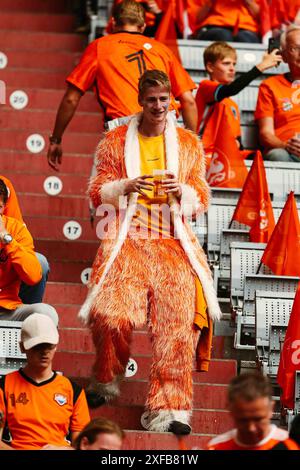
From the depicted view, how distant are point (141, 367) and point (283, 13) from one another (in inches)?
221

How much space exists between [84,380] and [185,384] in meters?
0.84

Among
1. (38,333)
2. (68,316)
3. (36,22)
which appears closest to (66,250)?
(68,316)

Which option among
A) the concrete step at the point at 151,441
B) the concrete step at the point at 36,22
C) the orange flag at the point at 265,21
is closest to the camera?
the concrete step at the point at 151,441

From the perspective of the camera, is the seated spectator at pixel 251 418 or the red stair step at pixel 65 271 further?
the red stair step at pixel 65 271

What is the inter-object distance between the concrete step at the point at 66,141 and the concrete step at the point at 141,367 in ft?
10.8

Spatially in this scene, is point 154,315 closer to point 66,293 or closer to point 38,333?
point 38,333

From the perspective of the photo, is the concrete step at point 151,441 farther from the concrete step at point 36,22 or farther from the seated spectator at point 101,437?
the concrete step at point 36,22

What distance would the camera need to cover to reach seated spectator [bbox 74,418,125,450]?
6984mm

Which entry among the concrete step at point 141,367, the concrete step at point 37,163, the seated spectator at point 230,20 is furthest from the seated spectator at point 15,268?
the seated spectator at point 230,20

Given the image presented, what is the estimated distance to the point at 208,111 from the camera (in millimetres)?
11938

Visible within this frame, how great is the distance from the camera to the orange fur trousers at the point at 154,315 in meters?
8.64

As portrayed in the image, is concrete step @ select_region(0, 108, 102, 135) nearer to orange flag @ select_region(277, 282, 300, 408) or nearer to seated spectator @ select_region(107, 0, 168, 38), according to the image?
seated spectator @ select_region(107, 0, 168, 38)

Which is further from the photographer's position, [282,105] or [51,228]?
[282,105]
